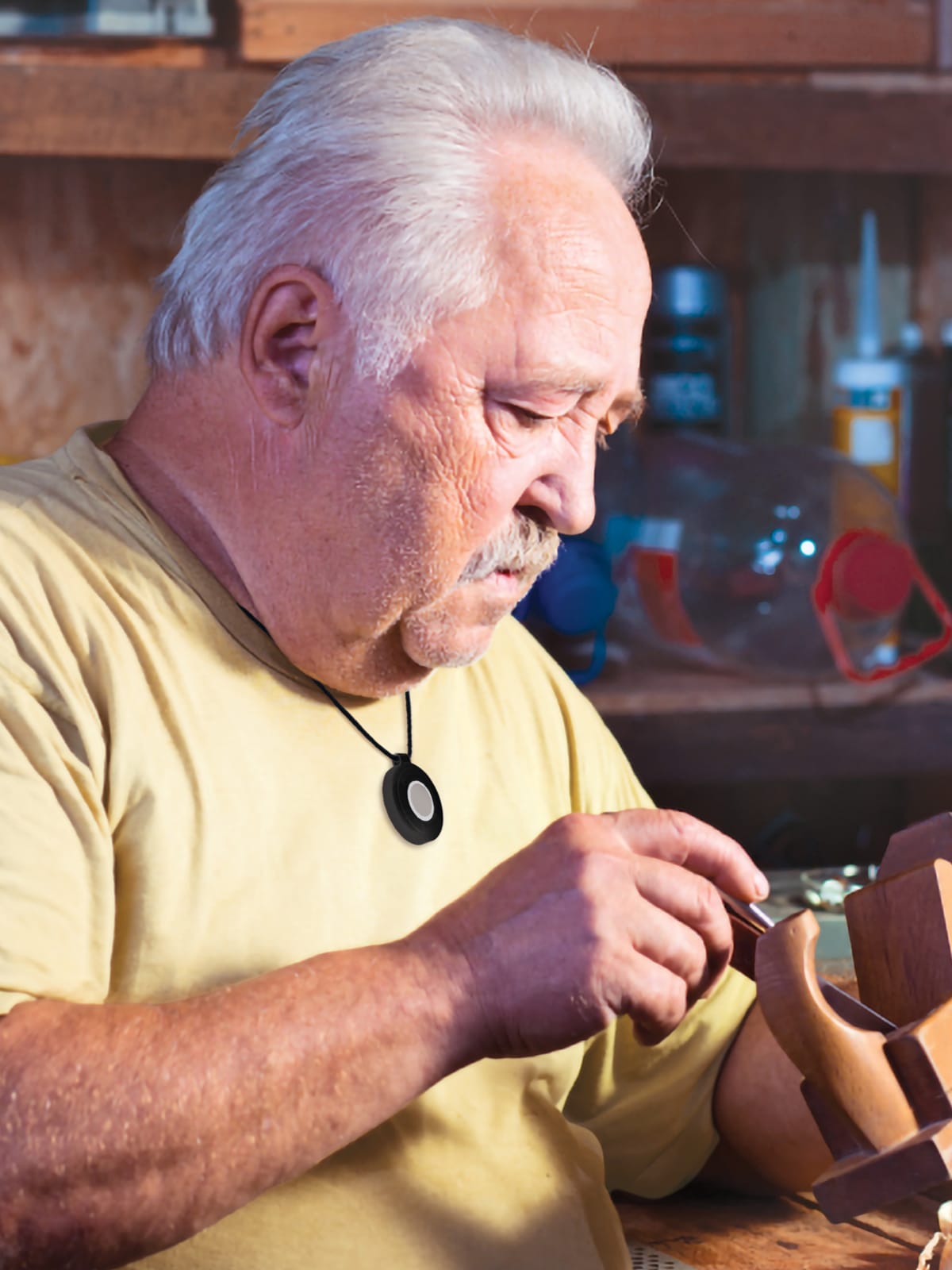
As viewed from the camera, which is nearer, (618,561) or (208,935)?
(208,935)

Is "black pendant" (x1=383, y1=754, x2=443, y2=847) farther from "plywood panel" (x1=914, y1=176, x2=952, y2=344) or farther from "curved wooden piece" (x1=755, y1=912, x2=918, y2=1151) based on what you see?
"plywood panel" (x1=914, y1=176, x2=952, y2=344)

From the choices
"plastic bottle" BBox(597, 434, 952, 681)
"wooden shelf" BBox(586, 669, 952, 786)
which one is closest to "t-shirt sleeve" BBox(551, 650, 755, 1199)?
"wooden shelf" BBox(586, 669, 952, 786)

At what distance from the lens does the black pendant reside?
3.12 feet

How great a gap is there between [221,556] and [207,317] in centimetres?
15

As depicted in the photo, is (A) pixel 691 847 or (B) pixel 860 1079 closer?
(B) pixel 860 1079

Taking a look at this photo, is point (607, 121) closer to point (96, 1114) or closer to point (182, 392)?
point (182, 392)

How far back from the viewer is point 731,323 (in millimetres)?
Result: 1984

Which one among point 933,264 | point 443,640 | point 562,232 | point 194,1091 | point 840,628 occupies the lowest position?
point 840,628

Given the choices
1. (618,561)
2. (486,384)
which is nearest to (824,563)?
(618,561)

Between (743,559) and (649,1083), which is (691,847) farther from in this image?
(743,559)

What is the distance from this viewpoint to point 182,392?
0.95m

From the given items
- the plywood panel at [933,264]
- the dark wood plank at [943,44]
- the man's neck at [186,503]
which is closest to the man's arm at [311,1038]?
the man's neck at [186,503]

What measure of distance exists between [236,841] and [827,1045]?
352 millimetres

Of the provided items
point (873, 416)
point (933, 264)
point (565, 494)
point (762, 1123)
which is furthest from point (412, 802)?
point (933, 264)
